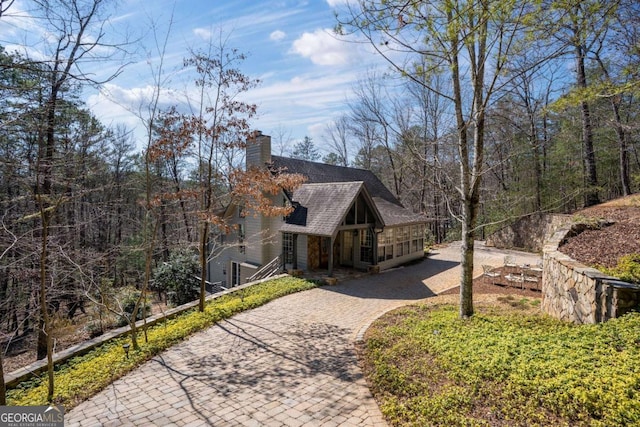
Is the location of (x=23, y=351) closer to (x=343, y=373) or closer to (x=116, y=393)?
(x=116, y=393)

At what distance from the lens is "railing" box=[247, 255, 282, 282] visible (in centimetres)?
1539

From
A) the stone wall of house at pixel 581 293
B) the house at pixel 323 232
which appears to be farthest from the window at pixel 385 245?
the stone wall of house at pixel 581 293

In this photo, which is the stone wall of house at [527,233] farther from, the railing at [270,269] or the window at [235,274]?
the window at [235,274]

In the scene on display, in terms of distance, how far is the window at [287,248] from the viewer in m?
15.5

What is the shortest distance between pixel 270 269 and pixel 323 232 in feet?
14.0

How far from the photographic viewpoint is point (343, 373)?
600cm

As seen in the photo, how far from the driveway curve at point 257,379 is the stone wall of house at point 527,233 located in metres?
13.5

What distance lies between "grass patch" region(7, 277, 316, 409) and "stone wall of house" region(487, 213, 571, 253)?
16.4m

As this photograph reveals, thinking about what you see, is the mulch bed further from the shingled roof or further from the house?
the shingled roof

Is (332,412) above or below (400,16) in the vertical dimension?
below

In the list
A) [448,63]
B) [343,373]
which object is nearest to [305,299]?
[343,373]

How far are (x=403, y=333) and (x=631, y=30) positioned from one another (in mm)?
13375

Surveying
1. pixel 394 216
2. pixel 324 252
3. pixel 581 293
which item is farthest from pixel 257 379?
pixel 394 216

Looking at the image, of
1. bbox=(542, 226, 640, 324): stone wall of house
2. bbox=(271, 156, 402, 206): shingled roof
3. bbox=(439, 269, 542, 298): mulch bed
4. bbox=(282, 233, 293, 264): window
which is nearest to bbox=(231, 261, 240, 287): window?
bbox=(282, 233, 293, 264): window
